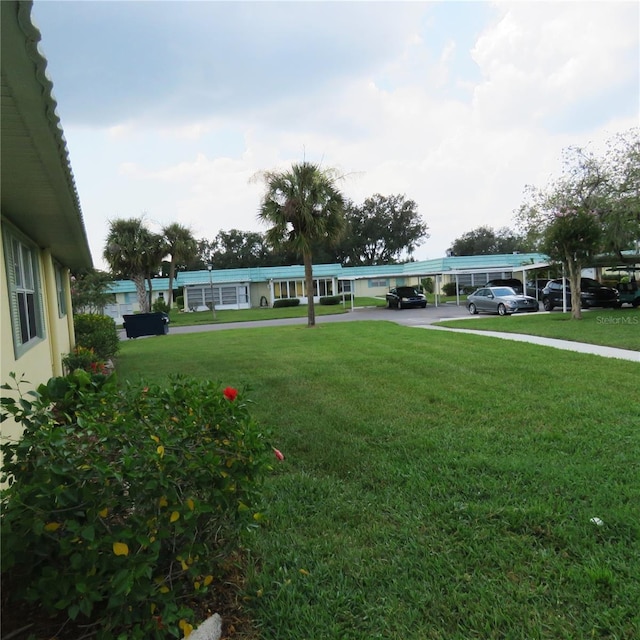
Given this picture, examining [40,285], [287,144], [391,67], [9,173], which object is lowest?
[40,285]

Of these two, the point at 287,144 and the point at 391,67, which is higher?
the point at 287,144

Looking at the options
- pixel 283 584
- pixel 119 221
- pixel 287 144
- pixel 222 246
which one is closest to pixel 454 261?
pixel 287 144

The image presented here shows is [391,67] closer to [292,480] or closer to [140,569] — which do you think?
[292,480]

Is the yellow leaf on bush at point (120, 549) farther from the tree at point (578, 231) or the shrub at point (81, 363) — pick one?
the tree at point (578, 231)

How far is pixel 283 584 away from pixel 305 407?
396cm

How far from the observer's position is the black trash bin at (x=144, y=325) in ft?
74.3

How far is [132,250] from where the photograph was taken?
3359 cm

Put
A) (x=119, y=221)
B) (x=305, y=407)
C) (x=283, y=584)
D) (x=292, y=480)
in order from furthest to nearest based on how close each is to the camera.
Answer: (x=119, y=221)
(x=305, y=407)
(x=292, y=480)
(x=283, y=584)

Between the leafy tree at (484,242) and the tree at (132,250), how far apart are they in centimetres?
5061

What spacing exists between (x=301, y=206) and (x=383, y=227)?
1835 inches

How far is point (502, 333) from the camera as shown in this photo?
1465cm

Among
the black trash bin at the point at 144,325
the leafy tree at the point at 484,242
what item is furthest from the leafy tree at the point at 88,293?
the leafy tree at the point at 484,242

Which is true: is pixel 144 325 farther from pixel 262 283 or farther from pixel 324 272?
pixel 324 272

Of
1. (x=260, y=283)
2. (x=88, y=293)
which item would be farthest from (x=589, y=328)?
(x=260, y=283)
